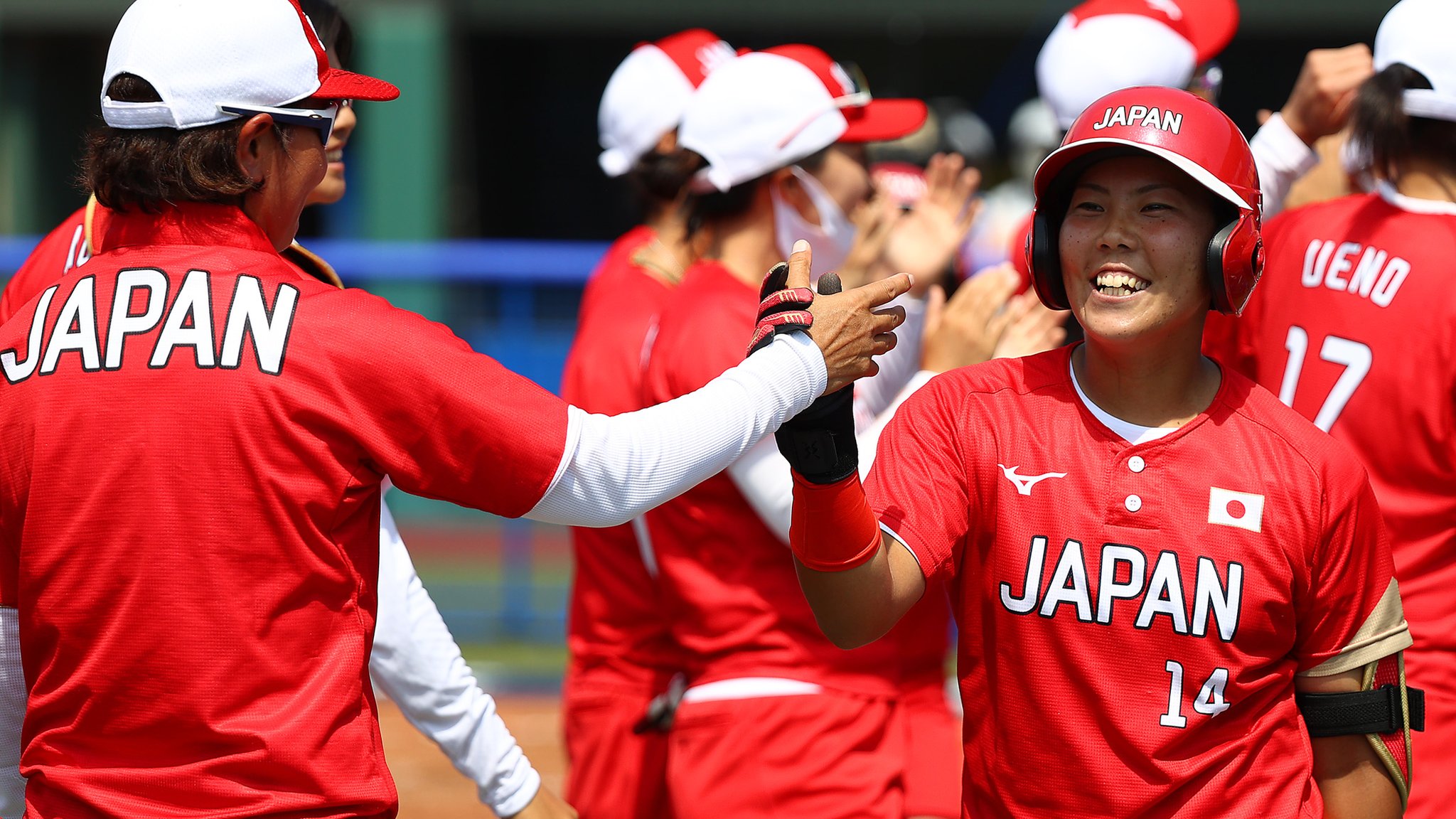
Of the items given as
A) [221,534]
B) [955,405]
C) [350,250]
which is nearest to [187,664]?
[221,534]

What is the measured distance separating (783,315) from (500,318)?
6.57m

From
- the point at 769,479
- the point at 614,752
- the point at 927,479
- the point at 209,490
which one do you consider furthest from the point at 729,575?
the point at 209,490

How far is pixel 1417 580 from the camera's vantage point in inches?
129

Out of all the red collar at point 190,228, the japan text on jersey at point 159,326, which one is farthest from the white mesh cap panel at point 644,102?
the japan text on jersey at point 159,326

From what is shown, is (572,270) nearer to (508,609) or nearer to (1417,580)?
(508,609)

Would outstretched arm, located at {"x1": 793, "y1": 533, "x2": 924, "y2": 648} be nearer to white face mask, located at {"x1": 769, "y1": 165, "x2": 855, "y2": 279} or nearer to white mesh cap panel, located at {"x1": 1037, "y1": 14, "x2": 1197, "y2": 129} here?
white face mask, located at {"x1": 769, "y1": 165, "x2": 855, "y2": 279}

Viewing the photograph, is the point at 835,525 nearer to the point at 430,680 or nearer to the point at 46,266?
the point at 430,680

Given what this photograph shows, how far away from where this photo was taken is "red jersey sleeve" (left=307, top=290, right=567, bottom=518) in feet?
7.96

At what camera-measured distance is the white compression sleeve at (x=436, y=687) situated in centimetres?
306

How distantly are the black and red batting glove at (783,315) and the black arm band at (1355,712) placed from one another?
1051mm

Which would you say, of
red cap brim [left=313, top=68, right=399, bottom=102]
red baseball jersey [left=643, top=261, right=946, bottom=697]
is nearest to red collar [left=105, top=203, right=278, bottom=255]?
red cap brim [left=313, top=68, right=399, bottom=102]

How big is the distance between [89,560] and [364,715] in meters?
0.47

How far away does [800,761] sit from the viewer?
350 centimetres

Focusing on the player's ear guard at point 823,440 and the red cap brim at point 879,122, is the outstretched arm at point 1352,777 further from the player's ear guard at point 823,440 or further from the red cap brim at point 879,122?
the red cap brim at point 879,122
